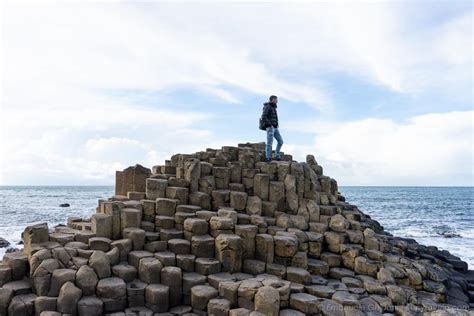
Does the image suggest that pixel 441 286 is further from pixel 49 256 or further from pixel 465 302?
pixel 49 256

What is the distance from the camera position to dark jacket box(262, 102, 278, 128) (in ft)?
39.2

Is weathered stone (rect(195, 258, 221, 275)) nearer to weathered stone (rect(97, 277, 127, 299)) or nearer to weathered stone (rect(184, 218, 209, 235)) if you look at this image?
weathered stone (rect(184, 218, 209, 235))

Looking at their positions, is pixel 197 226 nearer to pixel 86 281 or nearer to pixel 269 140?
pixel 86 281

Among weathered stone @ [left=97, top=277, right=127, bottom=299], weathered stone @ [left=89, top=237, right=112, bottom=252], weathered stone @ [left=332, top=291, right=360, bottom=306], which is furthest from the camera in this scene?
weathered stone @ [left=89, top=237, right=112, bottom=252]

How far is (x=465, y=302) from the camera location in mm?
9617

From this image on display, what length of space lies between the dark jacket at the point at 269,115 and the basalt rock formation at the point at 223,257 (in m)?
1.26

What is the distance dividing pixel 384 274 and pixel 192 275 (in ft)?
16.0

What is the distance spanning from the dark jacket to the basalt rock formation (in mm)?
1261

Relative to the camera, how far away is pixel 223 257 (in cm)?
866

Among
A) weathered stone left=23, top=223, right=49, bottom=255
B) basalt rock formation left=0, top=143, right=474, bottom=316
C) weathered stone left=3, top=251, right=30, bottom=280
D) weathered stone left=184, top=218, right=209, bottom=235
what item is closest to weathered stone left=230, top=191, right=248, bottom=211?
basalt rock formation left=0, top=143, right=474, bottom=316

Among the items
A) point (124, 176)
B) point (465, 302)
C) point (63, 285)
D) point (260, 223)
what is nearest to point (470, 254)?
point (465, 302)

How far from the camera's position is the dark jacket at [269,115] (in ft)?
39.2

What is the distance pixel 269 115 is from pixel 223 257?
5.31 meters

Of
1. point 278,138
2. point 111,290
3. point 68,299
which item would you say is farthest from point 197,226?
point 278,138
